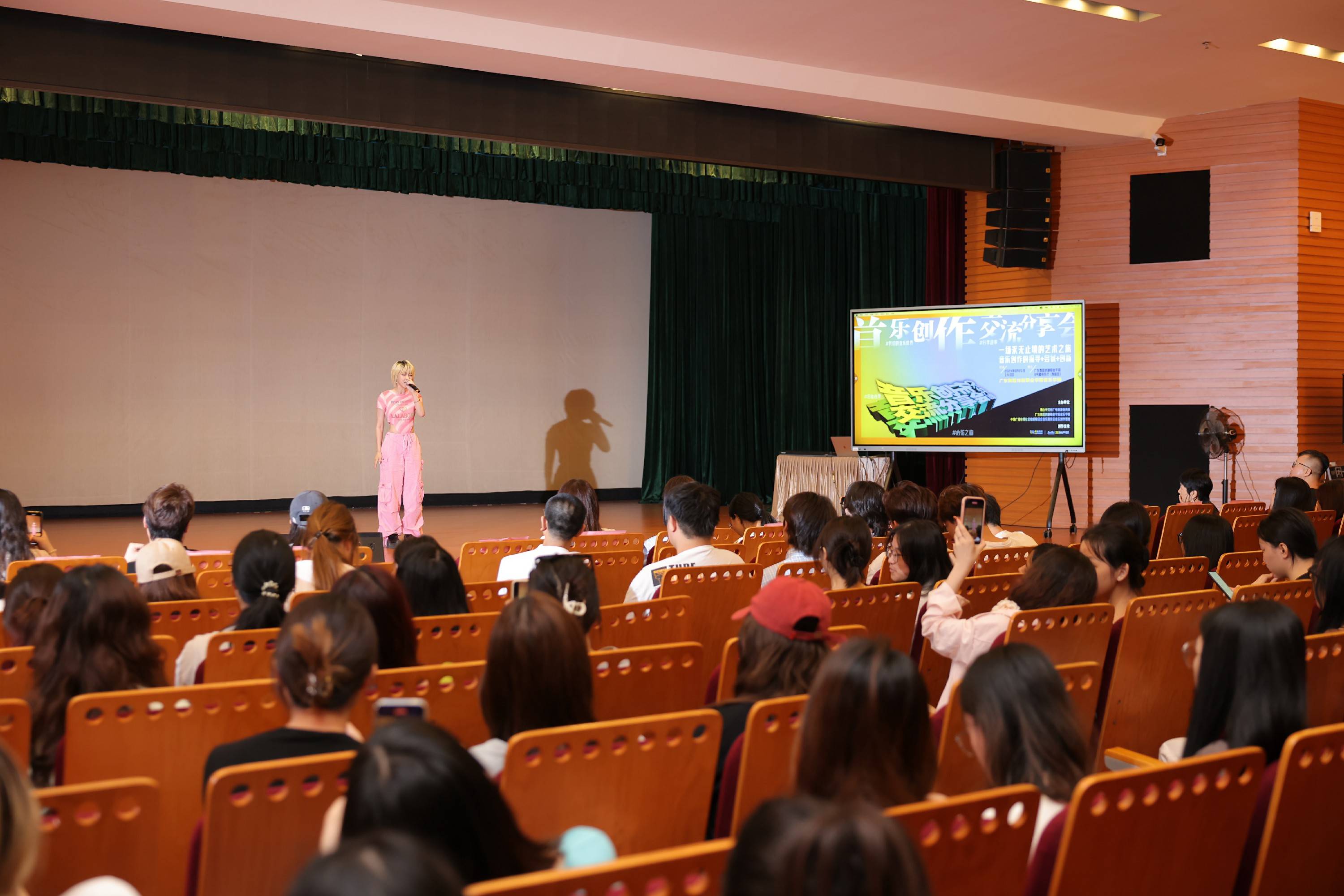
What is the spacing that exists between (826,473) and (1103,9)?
210 inches

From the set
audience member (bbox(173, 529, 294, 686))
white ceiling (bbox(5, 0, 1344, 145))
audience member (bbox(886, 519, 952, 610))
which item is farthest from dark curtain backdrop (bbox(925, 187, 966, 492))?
audience member (bbox(173, 529, 294, 686))

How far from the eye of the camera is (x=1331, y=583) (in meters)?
3.25

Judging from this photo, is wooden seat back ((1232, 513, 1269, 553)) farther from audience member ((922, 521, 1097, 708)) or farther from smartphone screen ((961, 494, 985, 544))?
audience member ((922, 521, 1097, 708))

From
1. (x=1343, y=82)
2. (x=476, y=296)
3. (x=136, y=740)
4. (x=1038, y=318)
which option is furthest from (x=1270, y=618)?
(x=476, y=296)

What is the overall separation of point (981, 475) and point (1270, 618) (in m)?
10.4

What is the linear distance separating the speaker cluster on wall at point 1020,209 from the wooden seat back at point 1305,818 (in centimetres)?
934

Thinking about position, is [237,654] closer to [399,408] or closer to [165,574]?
[165,574]

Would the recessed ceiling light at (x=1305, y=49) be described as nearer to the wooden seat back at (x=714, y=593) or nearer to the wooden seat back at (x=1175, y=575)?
the wooden seat back at (x=1175, y=575)

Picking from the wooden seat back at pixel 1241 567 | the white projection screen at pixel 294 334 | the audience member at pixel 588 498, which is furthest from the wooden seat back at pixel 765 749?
the white projection screen at pixel 294 334

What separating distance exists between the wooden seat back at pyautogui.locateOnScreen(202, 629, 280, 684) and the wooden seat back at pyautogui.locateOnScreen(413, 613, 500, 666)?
411mm

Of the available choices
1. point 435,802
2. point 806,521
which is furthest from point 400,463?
point 435,802

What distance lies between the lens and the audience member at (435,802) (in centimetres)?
123

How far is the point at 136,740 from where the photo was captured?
7.18ft

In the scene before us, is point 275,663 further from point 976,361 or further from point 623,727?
point 976,361
